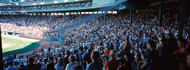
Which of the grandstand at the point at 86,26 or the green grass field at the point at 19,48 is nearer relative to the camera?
the grandstand at the point at 86,26

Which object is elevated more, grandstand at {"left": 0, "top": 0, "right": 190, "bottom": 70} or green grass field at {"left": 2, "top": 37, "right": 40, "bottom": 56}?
grandstand at {"left": 0, "top": 0, "right": 190, "bottom": 70}

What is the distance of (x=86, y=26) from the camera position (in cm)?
2841

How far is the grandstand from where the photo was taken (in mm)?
9515

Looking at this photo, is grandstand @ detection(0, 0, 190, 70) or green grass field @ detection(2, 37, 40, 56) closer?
grandstand @ detection(0, 0, 190, 70)

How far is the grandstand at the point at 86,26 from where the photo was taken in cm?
951

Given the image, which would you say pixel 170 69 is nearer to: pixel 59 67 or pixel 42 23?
pixel 59 67

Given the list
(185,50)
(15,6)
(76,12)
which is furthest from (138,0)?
(15,6)

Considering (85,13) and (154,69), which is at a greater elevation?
(85,13)

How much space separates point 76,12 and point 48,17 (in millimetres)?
9940

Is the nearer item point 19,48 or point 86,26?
point 19,48

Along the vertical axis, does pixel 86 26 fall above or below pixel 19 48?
above

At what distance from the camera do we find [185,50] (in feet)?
13.2

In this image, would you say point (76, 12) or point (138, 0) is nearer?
point (138, 0)

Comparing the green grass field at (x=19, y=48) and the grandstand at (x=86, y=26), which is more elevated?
the grandstand at (x=86, y=26)
